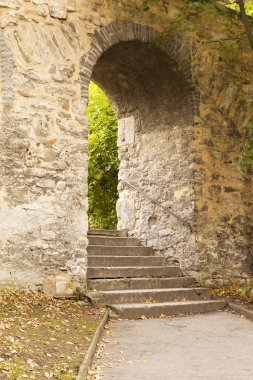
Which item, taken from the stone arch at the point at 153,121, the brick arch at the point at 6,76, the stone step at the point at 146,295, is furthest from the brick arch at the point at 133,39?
the stone step at the point at 146,295

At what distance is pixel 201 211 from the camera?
839cm

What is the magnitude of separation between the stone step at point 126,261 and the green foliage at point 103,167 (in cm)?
379

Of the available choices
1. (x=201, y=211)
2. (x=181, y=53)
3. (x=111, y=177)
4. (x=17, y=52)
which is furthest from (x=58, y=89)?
(x=111, y=177)

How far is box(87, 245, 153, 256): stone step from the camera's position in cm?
821

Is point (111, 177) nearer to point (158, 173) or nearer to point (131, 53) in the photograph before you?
point (158, 173)

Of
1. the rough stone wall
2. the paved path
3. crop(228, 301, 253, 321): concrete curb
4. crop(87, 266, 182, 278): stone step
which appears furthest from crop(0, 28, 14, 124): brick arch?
crop(228, 301, 253, 321): concrete curb

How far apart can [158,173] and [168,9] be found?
2.69 meters

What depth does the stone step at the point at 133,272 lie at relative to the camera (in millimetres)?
7535

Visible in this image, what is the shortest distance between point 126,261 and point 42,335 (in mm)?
3407

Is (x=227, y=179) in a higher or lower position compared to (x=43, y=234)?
higher

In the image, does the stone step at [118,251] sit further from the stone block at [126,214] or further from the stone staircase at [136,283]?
the stone block at [126,214]

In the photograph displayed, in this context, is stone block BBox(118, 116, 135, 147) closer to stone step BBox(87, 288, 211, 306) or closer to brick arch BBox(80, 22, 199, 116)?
brick arch BBox(80, 22, 199, 116)

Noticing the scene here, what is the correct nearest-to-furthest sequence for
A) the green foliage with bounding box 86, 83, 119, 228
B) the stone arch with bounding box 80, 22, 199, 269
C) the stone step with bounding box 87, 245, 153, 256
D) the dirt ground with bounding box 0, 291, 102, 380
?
1. the dirt ground with bounding box 0, 291, 102, 380
2. the stone arch with bounding box 80, 22, 199, 269
3. the stone step with bounding box 87, 245, 153, 256
4. the green foliage with bounding box 86, 83, 119, 228

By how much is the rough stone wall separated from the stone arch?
0.07 feet
